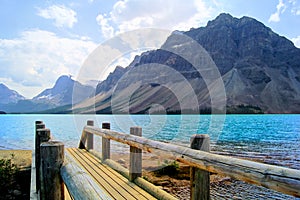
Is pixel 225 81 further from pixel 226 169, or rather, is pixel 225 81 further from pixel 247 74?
pixel 226 169

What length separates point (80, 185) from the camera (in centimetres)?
175

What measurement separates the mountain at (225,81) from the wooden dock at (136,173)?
10713 cm

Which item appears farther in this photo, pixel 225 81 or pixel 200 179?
pixel 225 81

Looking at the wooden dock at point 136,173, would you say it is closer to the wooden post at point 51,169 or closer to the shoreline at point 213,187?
the wooden post at point 51,169

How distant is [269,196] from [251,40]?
197127mm

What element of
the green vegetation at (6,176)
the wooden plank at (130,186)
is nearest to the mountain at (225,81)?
the green vegetation at (6,176)

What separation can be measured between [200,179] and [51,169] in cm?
189

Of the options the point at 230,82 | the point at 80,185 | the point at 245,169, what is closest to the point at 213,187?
the point at 245,169

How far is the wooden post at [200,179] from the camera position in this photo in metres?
3.33

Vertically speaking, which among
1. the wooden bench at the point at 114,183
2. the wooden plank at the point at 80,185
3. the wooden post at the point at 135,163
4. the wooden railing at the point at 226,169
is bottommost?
the wooden bench at the point at 114,183

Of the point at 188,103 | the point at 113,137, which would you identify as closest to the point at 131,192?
the point at 113,137

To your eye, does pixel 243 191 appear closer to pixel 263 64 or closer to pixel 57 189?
pixel 57 189

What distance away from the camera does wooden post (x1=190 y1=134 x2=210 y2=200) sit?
3.33m

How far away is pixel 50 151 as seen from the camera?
7.21ft
